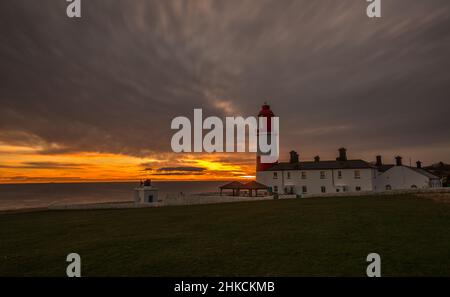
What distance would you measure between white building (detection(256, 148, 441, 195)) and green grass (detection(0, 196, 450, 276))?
28257mm

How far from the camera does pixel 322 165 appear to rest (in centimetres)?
4641

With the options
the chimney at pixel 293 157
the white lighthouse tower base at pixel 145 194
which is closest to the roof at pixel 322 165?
the chimney at pixel 293 157

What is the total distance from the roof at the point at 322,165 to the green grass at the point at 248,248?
28.8 m

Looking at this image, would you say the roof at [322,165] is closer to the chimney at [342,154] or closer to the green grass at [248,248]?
the chimney at [342,154]

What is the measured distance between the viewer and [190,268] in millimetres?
8242

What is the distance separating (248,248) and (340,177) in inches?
1518

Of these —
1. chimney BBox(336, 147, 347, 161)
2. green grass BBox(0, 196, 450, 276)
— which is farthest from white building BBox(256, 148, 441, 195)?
green grass BBox(0, 196, 450, 276)

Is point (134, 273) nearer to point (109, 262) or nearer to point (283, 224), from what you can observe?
point (109, 262)

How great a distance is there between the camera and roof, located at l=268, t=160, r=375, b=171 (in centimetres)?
4397

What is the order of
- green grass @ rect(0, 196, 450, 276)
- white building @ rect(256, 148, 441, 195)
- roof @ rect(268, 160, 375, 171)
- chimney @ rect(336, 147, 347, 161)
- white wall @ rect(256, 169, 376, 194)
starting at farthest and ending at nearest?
1. chimney @ rect(336, 147, 347, 161)
2. roof @ rect(268, 160, 375, 171)
3. white building @ rect(256, 148, 441, 195)
4. white wall @ rect(256, 169, 376, 194)
5. green grass @ rect(0, 196, 450, 276)

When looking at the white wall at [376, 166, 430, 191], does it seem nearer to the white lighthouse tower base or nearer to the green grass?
the green grass

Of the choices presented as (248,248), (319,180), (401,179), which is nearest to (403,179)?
(401,179)

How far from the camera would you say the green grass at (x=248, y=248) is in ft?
26.2
